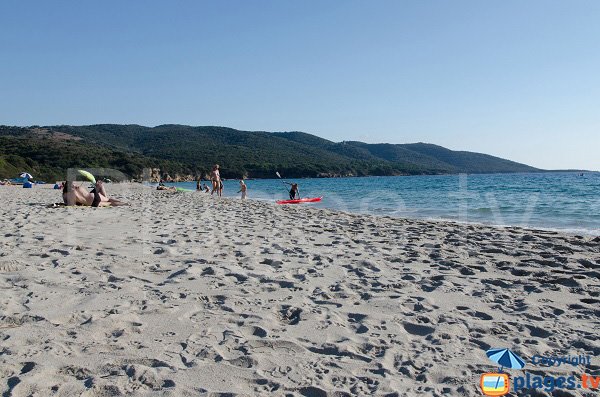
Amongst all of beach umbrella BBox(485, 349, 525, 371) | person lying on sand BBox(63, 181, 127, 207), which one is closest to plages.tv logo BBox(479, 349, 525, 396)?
beach umbrella BBox(485, 349, 525, 371)

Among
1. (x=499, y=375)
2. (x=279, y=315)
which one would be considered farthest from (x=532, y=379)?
(x=279, y=315)

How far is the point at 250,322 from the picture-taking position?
10.9 ft

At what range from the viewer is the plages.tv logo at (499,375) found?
238 centimetres

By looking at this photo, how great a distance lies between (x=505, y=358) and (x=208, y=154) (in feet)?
315

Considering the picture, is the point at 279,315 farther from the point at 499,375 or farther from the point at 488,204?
the point at 488,204

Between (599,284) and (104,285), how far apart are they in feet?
16.3

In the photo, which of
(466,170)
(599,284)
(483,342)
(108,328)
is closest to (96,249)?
(108,328)

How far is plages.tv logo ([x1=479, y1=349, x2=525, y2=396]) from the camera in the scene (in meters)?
2.38

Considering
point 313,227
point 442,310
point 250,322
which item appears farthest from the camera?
point 313,227

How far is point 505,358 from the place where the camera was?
2.72 m

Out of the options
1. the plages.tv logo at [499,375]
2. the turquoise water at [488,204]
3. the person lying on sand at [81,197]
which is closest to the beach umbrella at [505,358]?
the plages.tv logo at [499,375]

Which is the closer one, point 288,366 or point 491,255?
point 288,366

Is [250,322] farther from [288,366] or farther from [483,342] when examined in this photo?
[483,342]

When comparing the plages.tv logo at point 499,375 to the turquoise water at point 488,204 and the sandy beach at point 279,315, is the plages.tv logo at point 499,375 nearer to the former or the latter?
the sandy beach at point 279,315
